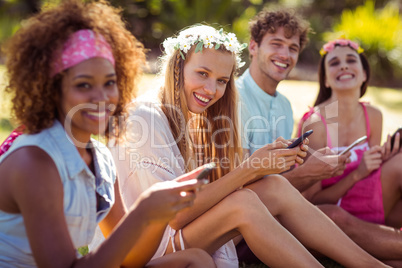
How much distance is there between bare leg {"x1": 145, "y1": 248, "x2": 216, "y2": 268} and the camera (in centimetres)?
254

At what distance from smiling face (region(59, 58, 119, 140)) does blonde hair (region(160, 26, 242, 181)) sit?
1131 millimetres

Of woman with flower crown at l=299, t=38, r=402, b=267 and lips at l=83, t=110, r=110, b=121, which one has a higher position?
lips at l=83, t=110, r=110, b=121

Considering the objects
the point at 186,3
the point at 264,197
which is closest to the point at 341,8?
the point at 186,3

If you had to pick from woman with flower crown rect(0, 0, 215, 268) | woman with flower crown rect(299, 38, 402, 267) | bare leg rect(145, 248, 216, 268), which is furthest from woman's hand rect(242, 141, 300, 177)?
woman with flower crown rect(299, 38, 402, 267)

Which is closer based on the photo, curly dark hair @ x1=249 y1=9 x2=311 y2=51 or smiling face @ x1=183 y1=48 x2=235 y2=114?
smiling face @ x1=183 y1=48 x2=235 y2=114

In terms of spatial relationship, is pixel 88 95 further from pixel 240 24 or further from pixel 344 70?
pixel 240 24

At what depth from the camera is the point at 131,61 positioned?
2299mm

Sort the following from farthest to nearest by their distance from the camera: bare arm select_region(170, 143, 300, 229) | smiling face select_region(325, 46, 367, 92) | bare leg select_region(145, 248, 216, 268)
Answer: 1. smiling face select_region(325, 46, 367, 92)
2. bare arm select_region(170, 143, 300, 229)
3. bare leg select_region(145, 248, 216, 268)

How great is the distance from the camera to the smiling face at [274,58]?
14.7ft

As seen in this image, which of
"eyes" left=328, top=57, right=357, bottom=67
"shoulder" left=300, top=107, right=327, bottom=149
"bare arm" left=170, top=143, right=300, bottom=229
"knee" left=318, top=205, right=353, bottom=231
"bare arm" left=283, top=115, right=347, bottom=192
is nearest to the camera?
"bare arm" left=170, top=143, right=300, bottom=229

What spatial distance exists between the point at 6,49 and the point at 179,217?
1.37 meters

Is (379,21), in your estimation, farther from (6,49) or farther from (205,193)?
(6,49)

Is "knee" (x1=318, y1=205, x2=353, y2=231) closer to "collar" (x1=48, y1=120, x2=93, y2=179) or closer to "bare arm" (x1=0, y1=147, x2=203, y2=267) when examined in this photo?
"bare arm" (x1=0, y1=147, x2=203, y2=267)

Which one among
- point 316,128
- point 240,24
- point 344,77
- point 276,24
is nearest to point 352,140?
point 316,128
